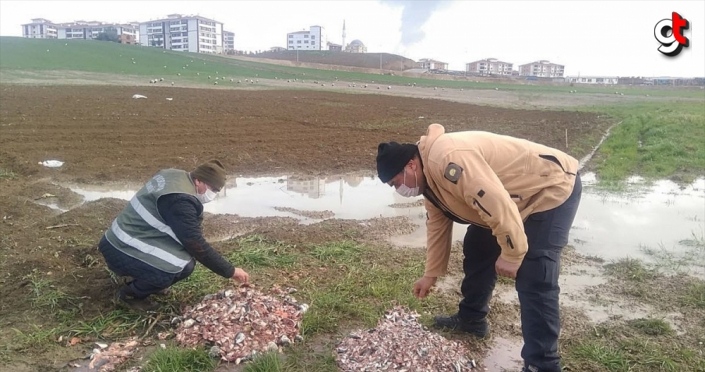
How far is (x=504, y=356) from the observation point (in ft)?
13.2

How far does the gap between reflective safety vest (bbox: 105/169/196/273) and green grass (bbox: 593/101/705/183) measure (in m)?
9.16

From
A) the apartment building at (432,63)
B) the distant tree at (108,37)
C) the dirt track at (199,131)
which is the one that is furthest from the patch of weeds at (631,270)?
the apartment building at (432,63)

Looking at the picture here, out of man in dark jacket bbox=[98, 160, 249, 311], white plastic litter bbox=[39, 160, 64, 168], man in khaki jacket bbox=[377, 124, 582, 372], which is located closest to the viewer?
man in khaki jacket bbox=[377, 124, 582, 372]

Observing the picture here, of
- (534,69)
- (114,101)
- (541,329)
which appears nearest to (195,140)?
(114,101)

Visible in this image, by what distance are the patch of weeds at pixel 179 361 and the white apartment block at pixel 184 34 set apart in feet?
355

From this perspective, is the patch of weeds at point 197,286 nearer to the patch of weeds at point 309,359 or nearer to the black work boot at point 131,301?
the black work boot at point 131,301

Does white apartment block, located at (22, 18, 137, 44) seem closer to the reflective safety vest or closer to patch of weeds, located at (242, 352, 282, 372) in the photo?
the reflective safety vest

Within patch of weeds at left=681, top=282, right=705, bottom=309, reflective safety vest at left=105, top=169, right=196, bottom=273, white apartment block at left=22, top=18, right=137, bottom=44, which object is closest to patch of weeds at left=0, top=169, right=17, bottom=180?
reflective safety vest at left=105, top=169, right=196, bottom=273

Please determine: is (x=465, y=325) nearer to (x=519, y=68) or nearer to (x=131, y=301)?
(x=131, y=301)

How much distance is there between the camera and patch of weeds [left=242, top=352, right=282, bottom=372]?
3592mm

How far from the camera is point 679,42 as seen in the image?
8.53 meters

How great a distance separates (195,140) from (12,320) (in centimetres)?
947

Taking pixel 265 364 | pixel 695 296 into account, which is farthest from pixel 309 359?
pixel 695 296

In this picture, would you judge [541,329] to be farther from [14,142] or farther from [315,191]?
[14,142]
